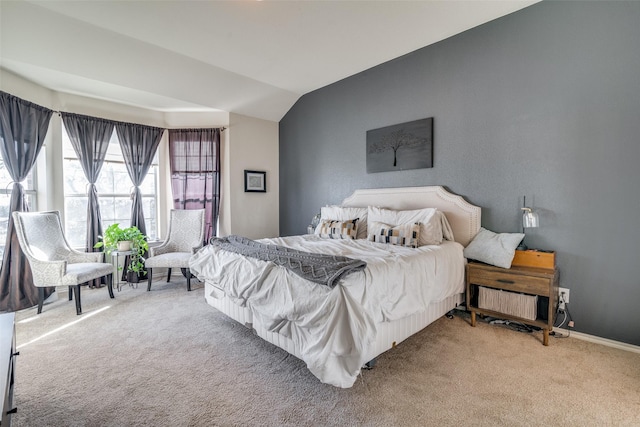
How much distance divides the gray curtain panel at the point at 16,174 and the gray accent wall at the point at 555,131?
3.51 meters

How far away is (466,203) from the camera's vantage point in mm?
2990

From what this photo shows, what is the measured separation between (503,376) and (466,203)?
167 cm

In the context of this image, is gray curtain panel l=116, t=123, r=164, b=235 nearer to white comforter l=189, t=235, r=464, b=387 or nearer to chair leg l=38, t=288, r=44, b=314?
chair leg l=38, t=288, r=44, b=314

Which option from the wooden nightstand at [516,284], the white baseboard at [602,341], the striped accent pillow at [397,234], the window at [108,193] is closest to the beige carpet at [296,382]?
the white baseboard at [602,341]

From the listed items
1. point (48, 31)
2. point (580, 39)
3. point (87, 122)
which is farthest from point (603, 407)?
point (87, 122)

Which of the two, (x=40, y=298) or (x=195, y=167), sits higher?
(x=195, y=167)

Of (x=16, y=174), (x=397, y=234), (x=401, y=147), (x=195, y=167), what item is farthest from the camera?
(x=195, y=167)

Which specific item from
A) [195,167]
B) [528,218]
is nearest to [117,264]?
[195,167]

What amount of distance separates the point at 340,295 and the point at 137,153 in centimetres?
417

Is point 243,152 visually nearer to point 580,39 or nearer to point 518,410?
point 580,39

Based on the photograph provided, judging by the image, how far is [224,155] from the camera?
4.71 meters

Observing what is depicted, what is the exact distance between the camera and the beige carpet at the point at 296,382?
5.00 ft

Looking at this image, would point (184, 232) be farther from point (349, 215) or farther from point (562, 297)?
point (562, 297)

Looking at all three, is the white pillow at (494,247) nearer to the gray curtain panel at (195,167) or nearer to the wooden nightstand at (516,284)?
the wooden nightstand at (516,284)
